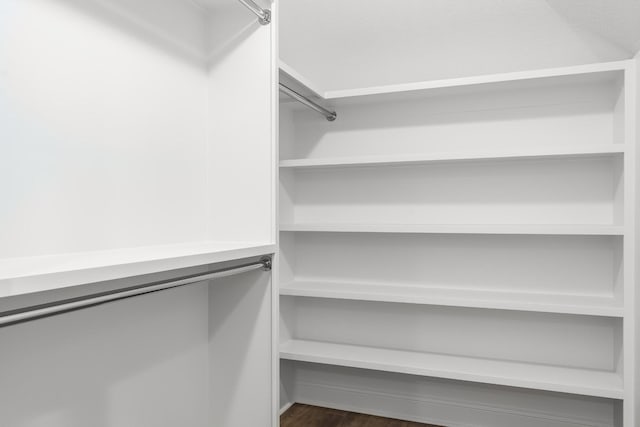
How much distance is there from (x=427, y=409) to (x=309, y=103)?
169cm

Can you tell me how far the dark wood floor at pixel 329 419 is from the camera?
2283mm

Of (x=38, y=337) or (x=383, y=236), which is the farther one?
(x=383, y=236)

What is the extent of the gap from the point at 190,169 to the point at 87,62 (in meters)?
0.48

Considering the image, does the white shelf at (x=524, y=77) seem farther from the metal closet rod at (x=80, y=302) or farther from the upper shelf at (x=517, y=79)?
the metal closet rod at (x=80, y=302)

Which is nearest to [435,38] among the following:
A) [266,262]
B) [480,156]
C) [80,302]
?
[480,156]

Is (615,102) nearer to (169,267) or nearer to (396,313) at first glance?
(396,313)

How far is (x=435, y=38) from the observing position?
7.44ft

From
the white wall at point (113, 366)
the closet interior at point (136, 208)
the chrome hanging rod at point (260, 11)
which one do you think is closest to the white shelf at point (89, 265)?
the closet interior at point (136, 208)

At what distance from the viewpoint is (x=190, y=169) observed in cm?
155

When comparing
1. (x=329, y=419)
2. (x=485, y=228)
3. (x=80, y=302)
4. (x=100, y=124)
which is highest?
(x=100, y=124)

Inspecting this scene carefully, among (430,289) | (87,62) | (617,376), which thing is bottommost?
(617,376)

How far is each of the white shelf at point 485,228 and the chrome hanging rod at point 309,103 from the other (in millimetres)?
609

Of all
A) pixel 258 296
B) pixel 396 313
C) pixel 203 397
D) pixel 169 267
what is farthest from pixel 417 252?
pixel 169 267

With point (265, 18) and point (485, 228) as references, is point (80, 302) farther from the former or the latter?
point (485, 228)
